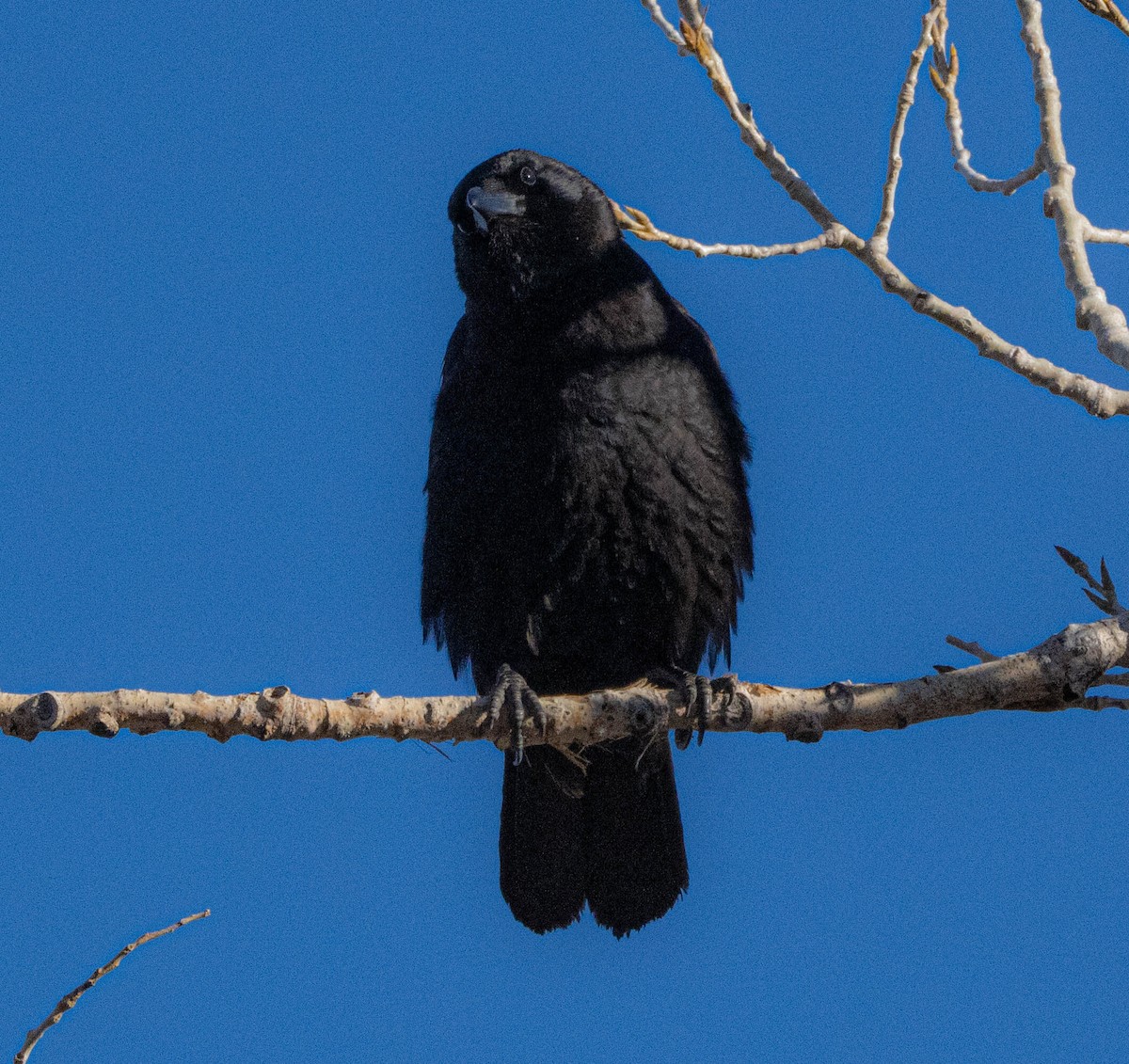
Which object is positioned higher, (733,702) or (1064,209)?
(1064,209)

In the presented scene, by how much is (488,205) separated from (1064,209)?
2.45 meters

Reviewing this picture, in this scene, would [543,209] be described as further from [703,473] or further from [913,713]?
[913,713]

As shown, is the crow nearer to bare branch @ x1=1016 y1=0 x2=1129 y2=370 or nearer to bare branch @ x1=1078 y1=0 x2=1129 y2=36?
bare branch @ x1=1016 y1=0 x2=1129 y2=370

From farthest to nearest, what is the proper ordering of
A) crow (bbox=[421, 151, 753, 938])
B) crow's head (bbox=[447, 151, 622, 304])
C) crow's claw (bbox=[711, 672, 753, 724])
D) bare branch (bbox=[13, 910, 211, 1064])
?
crow's head (bbox=[447, 151, 622, 304]) < crow (bbox=[421, 151, 753, 938]) < crow's claw (bbox=[711, 672, 753, 724]) < bare branch (bbox=[13, 910, 211, 1064])

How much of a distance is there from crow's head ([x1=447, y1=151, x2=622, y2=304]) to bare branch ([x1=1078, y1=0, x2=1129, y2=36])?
215 cm

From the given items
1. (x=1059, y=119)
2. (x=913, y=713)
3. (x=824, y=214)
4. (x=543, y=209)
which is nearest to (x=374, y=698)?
(x=913, y=713)

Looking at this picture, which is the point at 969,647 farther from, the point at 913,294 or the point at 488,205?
the point at 488,205

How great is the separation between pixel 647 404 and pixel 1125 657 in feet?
6.57

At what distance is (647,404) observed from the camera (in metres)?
4.96

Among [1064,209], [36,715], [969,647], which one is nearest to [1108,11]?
[1064,209]

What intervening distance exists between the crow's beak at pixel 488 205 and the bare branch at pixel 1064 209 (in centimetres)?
220

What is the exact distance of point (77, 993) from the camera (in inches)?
112

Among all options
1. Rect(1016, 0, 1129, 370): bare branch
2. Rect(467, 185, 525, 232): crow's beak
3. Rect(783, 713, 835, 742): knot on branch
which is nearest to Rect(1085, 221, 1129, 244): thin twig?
Rect(1016, 0, 1129, 370): bare branch

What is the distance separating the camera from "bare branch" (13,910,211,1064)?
8.54 ft
